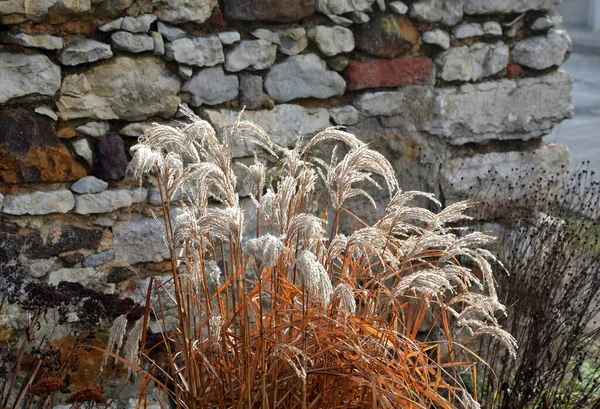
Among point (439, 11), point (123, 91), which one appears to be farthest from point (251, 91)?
point (439, 11)

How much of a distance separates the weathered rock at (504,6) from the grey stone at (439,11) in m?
0.06

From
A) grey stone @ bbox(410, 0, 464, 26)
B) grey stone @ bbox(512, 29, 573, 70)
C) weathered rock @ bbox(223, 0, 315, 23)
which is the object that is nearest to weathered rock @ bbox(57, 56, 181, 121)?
weathered rock @ bbox(223, 0, 315, 23)

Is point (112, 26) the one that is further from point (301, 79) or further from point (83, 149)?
point (301, 79)

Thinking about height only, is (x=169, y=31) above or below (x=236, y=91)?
above

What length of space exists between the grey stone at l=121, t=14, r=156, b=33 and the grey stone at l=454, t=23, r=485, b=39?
4.82 ft

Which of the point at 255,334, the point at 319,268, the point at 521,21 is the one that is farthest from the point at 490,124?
the point at 319,268

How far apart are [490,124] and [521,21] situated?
526 millimetres

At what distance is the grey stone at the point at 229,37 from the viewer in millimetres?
3108

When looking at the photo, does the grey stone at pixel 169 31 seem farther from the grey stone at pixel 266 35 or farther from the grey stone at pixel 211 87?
the grey stone at pixel 266 35

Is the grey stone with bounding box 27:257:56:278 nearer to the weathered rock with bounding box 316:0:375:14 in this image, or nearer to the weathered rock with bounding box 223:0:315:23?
the weathered rock with bounding box 223:0:315:23

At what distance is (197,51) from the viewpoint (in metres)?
3.06

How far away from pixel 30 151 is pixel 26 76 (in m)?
0.26

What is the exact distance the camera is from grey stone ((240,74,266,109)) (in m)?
3.21

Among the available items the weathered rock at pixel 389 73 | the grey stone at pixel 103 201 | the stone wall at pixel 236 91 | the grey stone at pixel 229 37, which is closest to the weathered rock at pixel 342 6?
the stone wall at pixel 236 91
